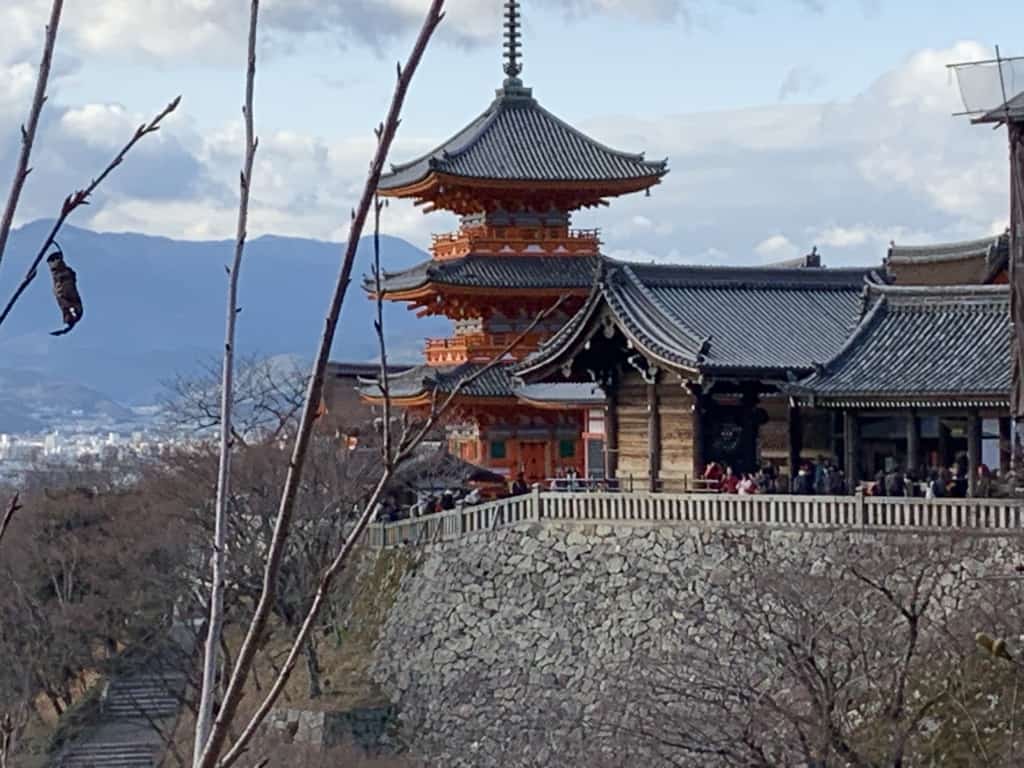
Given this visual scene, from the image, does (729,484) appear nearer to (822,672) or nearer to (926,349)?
(926,349)

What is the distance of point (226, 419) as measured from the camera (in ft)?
10.3

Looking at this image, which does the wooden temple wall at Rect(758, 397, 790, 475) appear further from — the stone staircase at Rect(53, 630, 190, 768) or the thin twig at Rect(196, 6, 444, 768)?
the thin twig at Rect(196, 6, 444, 768)

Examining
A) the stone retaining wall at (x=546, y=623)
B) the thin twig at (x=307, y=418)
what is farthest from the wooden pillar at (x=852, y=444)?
the thin twig at (x=307, y=418)

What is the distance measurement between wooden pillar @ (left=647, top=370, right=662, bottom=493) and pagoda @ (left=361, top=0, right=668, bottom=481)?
191 inches

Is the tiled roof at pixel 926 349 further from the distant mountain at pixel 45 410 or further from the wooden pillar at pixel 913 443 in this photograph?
the distant mountain at pixel 45 410

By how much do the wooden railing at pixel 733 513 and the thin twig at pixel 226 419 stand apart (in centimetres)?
1594

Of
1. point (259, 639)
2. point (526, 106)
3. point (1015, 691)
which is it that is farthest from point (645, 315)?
point (259, 639)

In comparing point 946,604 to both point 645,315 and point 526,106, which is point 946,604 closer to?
point 645,315

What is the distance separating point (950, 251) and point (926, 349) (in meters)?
9.72

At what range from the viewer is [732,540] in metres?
19.9

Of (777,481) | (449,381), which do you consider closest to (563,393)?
(449,381)

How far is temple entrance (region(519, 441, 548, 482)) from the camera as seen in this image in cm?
2941

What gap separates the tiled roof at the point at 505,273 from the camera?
29.0 m

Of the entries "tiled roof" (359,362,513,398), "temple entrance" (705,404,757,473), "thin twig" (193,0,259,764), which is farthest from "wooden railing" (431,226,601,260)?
"thin twig" (193,0,259,764)
